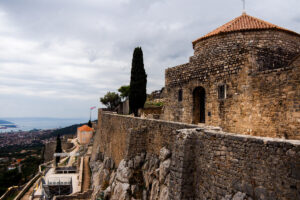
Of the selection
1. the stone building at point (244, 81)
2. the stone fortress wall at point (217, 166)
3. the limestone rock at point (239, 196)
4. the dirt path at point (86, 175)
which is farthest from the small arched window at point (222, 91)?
the dirt path at point (86, 175)

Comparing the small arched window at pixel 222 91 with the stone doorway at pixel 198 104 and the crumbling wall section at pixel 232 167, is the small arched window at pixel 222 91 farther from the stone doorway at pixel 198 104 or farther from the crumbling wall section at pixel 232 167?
the crumbling wall section at pixel 232 167

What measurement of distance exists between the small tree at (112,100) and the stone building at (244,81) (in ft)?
114

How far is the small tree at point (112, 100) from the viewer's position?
48666mm

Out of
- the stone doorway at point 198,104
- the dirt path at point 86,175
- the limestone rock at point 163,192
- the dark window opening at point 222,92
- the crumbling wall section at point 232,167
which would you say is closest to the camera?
the crumbling wall section at point 232,167

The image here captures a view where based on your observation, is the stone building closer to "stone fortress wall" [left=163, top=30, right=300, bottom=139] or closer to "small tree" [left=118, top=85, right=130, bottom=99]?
"stone fortress wall" [left=163, top=30, right=300, bottom=139]

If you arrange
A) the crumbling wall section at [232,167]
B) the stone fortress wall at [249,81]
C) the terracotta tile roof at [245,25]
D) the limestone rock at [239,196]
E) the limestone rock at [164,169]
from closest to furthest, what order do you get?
1. the crumbling wall section at [232,167]
2. the limestone rock at [239,196]
3. the limestone rock at [164,169]
4. the stone fortress wall at [249,81]
5. the terracotta tile roof at [245,25]

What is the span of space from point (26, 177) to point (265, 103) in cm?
5018

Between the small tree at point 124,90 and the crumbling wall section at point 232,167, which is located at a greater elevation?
the small tree at point 124,90

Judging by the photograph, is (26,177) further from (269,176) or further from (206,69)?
(269,176)

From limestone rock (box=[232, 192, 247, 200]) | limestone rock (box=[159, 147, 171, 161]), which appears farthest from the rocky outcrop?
limestone rock (box=[232, 192, 247, 200])

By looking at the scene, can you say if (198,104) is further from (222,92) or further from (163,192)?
(163,192)

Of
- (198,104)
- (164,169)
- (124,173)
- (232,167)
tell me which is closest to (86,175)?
(124,173)

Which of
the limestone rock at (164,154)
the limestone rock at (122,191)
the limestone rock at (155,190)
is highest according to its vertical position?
the limestone rock at (164,154)

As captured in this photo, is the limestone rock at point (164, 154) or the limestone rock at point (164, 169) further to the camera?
the limestone rock at point (164, 154)
